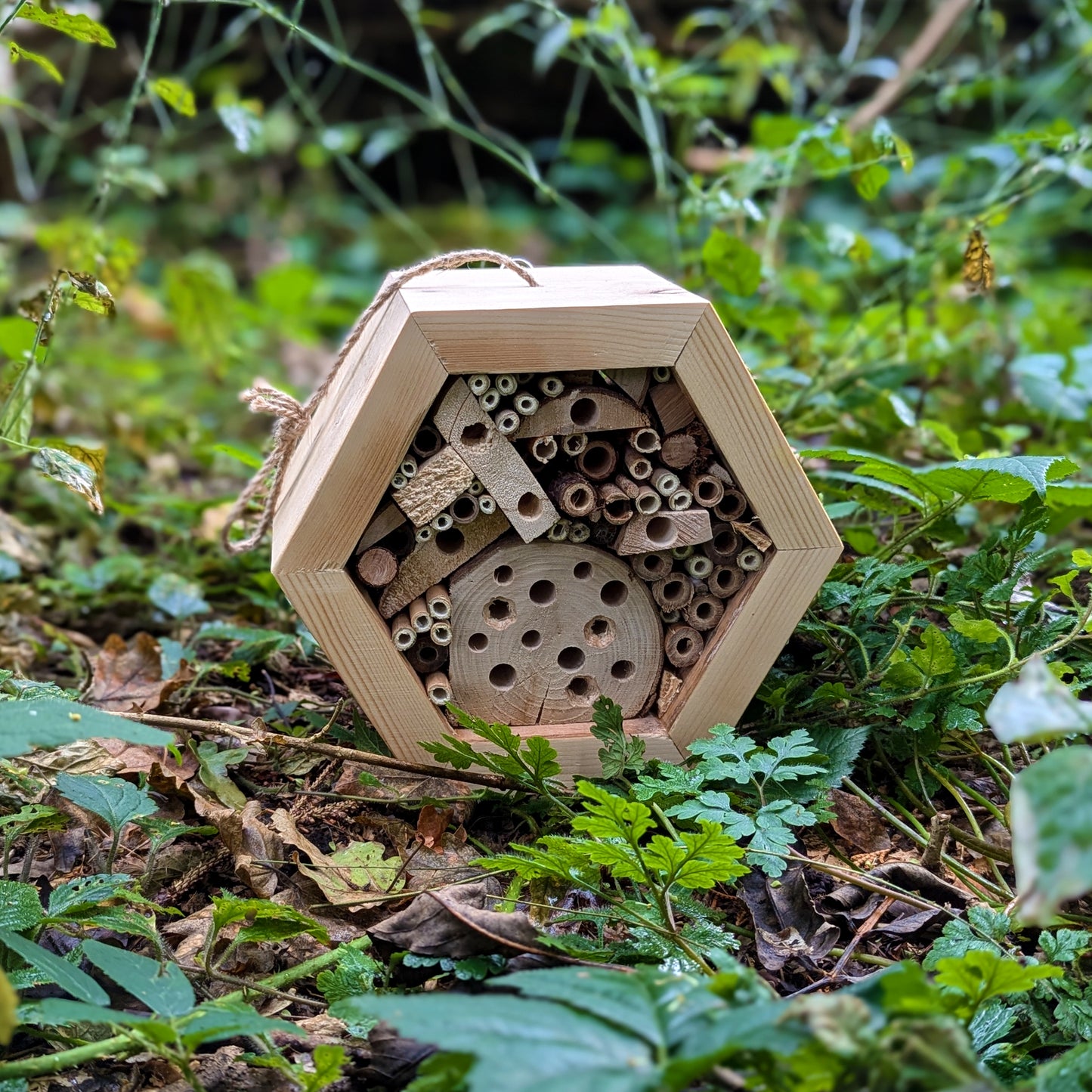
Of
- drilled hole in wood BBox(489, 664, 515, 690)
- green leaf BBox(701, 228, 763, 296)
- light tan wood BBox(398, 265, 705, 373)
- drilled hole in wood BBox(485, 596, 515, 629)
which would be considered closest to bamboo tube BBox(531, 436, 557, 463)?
light tan wood BBox(398, 265, 705, 373)

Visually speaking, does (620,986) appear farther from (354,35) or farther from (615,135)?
(615,135)

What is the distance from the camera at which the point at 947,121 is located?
601cm

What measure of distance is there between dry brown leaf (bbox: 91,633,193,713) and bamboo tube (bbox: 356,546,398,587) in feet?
1.58

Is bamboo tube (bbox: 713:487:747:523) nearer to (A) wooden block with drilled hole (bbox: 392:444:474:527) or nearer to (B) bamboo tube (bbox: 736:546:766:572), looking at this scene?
(B) bamboo tube (bbox: 736:546:766:572)

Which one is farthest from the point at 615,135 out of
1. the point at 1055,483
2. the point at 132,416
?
the point at 1055,483

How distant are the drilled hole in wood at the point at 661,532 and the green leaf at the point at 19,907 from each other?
85cm

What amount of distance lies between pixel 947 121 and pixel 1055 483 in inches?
193

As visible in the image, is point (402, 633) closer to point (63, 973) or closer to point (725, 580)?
point (725, 580)

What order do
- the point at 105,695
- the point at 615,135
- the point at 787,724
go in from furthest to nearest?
the point at 615,135, the point at 105,695, the point at 787,724

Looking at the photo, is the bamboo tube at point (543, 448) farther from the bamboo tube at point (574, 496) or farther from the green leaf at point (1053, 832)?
the green leaf at point (1053, 832)

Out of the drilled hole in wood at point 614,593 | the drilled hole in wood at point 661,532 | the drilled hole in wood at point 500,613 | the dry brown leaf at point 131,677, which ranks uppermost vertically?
the drilled hole in wood at point 661,532

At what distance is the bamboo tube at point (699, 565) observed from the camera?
5.29 feet

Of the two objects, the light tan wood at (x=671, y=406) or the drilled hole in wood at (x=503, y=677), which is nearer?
the light tan wood at (x=671, y=406)

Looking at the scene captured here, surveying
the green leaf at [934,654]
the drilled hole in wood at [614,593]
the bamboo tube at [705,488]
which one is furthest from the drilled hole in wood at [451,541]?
the green leaf at [934,654]
